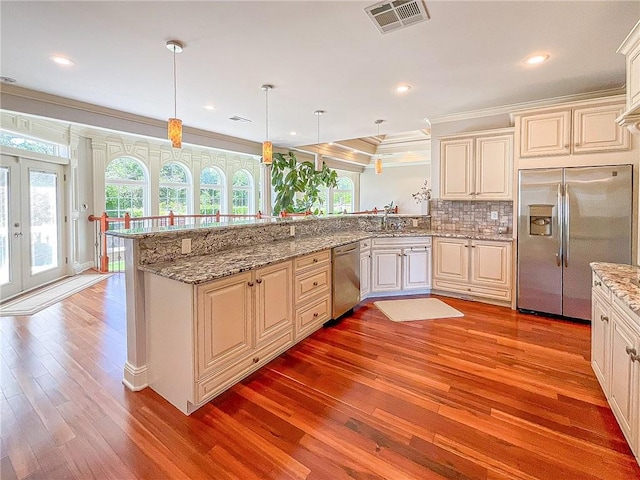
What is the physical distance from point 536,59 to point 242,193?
756 cm

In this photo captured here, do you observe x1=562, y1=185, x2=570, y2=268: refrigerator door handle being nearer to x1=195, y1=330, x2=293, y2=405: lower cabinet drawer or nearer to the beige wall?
x1=195, y1=330, x2=293, y2=405: lower cabinet drawer

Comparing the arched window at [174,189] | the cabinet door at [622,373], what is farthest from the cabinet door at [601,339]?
the arched window at [174,189]

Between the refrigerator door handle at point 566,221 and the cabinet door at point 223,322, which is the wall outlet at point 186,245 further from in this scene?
the refrigerator door handle at point 566,221

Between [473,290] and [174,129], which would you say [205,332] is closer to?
[174,129]

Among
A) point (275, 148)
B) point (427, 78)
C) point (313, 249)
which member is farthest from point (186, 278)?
point (275, 148)

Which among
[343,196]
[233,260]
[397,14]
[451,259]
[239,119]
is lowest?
[451,259]

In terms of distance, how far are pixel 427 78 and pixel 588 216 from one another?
7.36 ft

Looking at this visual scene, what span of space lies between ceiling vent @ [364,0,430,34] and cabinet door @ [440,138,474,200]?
2379 mm

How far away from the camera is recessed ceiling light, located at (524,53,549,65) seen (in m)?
2.86

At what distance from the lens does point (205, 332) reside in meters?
2.01

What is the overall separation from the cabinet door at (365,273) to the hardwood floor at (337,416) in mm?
1140

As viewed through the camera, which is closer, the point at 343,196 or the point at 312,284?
the point at 312,284

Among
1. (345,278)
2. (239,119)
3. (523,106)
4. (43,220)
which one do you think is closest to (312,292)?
(345,278)

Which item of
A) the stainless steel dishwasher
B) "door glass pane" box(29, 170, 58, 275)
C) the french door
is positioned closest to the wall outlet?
the stainless steel dishwasher
